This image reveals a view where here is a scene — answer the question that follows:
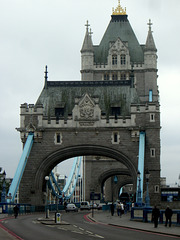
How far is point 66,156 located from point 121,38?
39.2m

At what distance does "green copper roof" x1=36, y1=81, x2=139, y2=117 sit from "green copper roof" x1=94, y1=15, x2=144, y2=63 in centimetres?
2873

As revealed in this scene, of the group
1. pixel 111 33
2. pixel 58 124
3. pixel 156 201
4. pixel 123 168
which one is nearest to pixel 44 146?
pixel 58 124

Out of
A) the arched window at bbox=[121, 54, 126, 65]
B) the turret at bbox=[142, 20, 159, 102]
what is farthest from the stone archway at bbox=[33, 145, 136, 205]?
the arched window at bbox=[121, 54, 126, 65]

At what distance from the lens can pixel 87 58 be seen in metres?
94.0

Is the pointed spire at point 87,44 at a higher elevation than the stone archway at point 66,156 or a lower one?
higher

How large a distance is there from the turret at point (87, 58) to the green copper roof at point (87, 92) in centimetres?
2613

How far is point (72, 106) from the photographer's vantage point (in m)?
64.0

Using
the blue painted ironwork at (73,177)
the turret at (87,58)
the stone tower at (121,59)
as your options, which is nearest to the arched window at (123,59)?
the stone tower at (121,59)

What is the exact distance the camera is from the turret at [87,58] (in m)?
92.9

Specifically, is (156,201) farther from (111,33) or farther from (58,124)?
(111,33)

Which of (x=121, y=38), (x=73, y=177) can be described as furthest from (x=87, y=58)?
(x=73, y=177)

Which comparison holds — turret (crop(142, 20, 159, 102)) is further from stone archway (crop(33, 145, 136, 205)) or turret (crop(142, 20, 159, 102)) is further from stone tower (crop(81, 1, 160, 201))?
stone archway (crop(33, 145, 136, 205))

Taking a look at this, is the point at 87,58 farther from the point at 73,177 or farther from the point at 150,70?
the point at 73,177

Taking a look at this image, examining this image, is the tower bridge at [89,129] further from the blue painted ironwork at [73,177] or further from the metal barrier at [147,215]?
the blue painted ironwork at [73,177]
